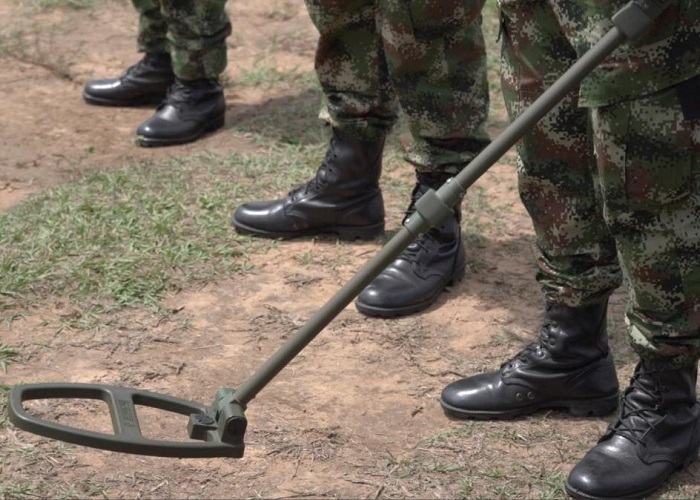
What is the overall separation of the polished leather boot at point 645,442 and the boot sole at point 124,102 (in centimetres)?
323

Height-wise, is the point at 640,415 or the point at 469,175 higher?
the point at 469,175

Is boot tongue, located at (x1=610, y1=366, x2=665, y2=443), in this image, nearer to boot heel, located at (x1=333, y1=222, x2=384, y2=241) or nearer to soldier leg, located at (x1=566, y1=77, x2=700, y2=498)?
soldier leg, located at (x1=566, y1=77, x2=700, y2=498)

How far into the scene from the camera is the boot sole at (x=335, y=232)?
411 centimetres

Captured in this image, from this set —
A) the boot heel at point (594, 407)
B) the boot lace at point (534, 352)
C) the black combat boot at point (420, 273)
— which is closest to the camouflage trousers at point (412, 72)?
the black combat boot at point (420, 273)

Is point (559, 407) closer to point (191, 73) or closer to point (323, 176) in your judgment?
point (323, 176)

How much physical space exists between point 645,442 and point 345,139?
164 centimetres

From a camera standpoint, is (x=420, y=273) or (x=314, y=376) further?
(x=420, y=273)

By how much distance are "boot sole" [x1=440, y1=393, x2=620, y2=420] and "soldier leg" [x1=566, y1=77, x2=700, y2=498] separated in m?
0.25

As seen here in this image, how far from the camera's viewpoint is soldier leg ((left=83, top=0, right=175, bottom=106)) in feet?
17.6

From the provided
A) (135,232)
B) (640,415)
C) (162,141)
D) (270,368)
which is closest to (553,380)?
(640,415)

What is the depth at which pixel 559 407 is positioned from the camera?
123 inches

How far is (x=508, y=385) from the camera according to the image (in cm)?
306

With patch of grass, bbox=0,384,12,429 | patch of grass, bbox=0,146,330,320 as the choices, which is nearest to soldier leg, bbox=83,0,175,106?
patch of grass, bbox=0,146,330,320

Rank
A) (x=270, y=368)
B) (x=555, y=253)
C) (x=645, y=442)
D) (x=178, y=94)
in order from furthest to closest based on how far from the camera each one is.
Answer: (x=178, y=94), (x=555, y=253), (x=645, y=442), (x=270, y=368)
